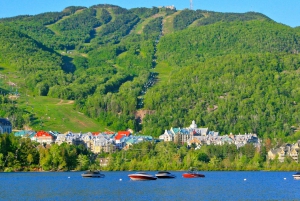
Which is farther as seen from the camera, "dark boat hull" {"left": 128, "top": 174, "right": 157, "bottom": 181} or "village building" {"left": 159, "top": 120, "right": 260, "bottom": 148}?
"village building" {"left": 159, "top": 120, "right": 260, "bottom": 148}

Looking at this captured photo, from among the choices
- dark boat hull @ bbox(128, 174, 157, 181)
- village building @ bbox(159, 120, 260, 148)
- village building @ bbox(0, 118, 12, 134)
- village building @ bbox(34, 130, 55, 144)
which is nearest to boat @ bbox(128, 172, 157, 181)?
dark boat hull @ bbox(128, 174, 157, 181)

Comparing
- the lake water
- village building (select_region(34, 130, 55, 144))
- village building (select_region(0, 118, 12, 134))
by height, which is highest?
village building (select_region(0, 118, 12, 134))

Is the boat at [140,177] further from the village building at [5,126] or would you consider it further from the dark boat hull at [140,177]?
the village building at [5,126]

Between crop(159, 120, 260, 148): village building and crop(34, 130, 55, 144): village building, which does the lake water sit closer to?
crop(34, 130, 55, 144): village building

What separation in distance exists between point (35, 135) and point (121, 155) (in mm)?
41959

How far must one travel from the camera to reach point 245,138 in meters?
186

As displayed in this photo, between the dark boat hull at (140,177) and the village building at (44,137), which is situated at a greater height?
the village building at (44,137)

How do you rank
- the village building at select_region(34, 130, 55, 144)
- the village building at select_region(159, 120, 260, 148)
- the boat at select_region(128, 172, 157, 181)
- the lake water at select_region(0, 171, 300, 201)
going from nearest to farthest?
the lake water at select_region(0, 171, 300, 201) → the boat at select_region(128, 172, 157, 181) → the village building at select_region(34, 130, 55, 144) → the village building at select_region(159, 120, 260, 148)

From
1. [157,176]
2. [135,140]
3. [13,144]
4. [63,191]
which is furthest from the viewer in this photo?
[135,140]

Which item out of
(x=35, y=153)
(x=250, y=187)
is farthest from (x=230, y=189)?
(x=35, y=153)

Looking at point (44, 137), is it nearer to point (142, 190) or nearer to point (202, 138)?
point (202, 138)

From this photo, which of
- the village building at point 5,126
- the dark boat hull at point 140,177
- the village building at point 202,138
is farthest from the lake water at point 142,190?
the village building at point 5,126

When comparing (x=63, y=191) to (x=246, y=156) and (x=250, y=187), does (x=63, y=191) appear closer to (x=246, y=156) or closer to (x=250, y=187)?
(x=250, y=187)

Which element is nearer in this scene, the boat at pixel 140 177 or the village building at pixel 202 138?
the boat at pixel 140 177
